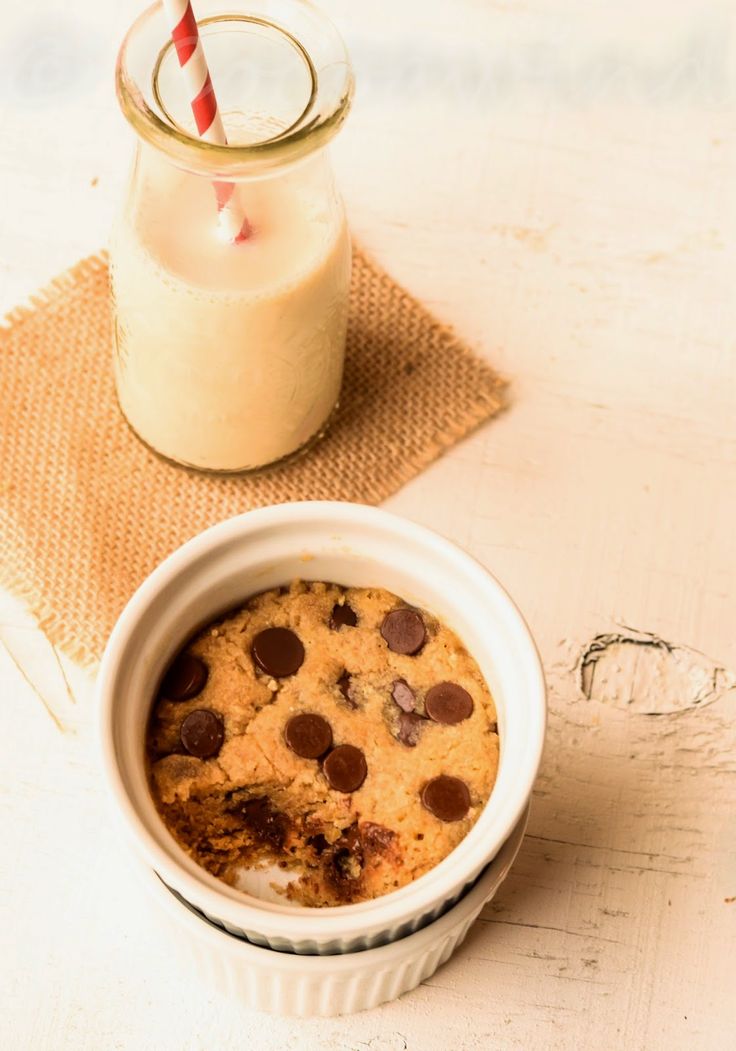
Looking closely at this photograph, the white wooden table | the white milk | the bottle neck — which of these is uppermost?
the bottle neck

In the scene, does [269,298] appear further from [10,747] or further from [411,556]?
[10,747]

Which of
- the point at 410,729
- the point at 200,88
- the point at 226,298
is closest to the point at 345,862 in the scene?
the point at 410,729

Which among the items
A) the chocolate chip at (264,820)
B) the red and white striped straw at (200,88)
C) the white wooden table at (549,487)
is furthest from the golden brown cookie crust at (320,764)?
the red and white striped straw at (200,88)

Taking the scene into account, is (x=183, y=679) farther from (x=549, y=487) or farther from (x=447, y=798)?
(x=549, y=487)

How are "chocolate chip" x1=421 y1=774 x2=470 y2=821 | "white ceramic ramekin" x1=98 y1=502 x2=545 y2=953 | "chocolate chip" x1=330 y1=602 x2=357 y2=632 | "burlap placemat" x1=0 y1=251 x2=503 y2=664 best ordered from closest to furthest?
1. "white ceramic ramekin" x1=98 y1=502 x2=545 y2=953
2. "chocolate chip" x1=421 y1=774 x2=470 y2=821
3. "chocolate chip" x1=330 y1=602 x2=357 y2=632
4. "burlap placemat" x1=0 y1=251 x2=503 y2=664

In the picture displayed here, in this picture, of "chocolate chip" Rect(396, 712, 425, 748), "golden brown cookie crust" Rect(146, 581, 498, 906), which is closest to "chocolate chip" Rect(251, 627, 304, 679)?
"golden brown cookie crust" Rect(146, 581, 498, 906)

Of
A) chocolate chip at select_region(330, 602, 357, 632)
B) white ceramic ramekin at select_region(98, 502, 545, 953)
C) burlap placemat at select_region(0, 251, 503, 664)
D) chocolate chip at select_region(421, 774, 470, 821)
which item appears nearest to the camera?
white ceramic ramekin at select_region(98, 502, 545, 953)

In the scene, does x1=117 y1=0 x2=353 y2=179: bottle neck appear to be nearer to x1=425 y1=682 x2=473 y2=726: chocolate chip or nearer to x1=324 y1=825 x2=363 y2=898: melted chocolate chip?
x1=425 y1=682 x2=473 y2=726: chocolate chip

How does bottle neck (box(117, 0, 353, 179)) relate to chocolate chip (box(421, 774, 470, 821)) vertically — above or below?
above
